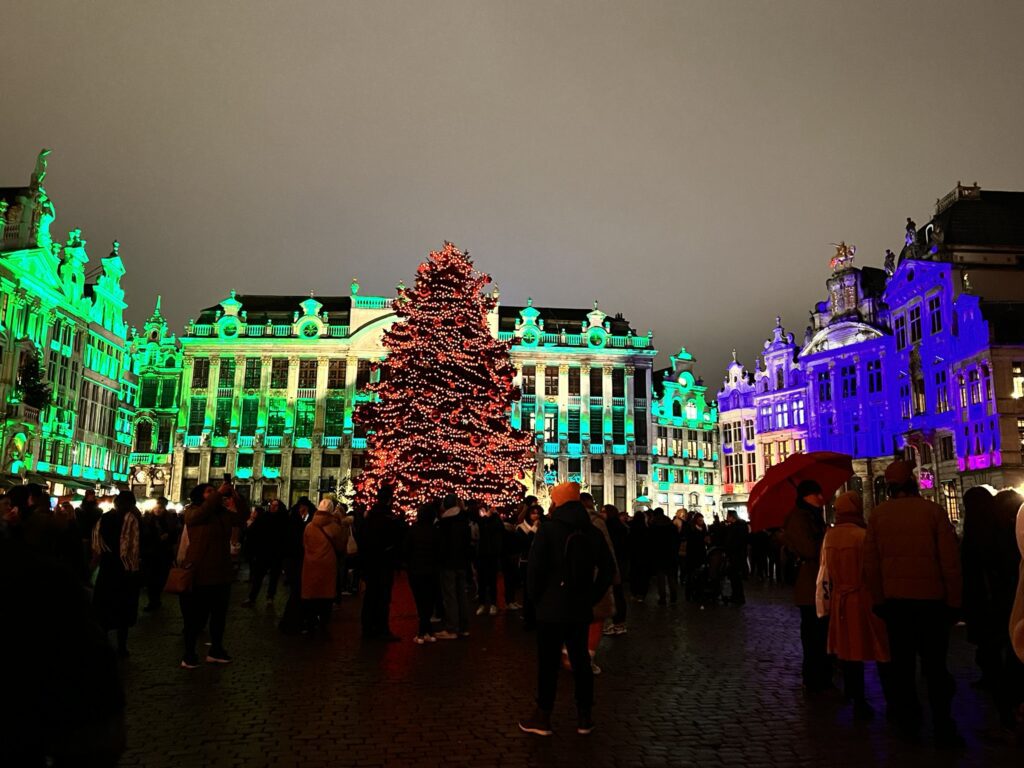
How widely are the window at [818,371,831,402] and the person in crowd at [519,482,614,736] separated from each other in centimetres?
5447

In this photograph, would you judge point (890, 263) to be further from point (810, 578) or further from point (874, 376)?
point (810, 578)

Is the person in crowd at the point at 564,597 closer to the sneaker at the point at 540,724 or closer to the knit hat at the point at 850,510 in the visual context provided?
the sneaker at the point at 540,724

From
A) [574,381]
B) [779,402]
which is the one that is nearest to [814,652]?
[779,402]

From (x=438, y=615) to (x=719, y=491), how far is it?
62.2 meters

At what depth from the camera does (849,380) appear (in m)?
55.7

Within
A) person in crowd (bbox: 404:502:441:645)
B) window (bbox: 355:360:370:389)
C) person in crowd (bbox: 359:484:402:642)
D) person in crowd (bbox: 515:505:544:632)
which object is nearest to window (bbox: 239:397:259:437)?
window (bbox: 355:360:370:389)

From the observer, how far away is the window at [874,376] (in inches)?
2103

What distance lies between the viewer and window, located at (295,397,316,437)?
2719 inches

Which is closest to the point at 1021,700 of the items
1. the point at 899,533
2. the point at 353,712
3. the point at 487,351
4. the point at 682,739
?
the point at 899,533

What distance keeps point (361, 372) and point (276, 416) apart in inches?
303

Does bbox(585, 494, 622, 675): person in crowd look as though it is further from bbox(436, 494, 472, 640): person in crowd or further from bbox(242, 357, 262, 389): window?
bbox(242, 357, 262, 389): window

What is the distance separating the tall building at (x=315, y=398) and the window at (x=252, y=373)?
82 millimetres

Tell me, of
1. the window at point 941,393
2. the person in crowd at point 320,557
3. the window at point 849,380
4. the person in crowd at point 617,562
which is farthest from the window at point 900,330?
the person in crowd at point 320,557

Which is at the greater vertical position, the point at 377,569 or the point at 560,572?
the point at 560,572
